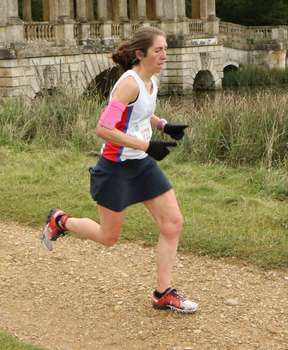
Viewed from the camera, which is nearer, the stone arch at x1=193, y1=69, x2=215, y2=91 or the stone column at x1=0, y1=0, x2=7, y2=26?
the stone column at x1=0, y1=0, x2=7, y2=26

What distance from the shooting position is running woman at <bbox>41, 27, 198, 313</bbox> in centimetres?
355

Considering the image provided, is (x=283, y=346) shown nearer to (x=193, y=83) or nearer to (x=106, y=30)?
(x=106, y=30)

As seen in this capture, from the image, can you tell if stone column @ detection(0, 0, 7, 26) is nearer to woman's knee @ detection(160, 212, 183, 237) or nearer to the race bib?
the race bib

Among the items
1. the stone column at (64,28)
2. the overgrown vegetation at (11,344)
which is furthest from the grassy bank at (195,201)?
the stone column at (64,28)

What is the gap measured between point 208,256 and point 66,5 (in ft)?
60.7

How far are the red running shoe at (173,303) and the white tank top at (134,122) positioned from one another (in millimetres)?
910

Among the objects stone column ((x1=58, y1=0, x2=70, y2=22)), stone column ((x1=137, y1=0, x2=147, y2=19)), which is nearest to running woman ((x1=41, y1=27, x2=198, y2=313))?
stone column ((x1=58, y1=0, x2=70, y2=22))

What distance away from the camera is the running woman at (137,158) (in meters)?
3.55

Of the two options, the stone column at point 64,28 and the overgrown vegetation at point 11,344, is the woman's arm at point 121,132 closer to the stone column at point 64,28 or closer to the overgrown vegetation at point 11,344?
the overgrown vegetation at point 11,344

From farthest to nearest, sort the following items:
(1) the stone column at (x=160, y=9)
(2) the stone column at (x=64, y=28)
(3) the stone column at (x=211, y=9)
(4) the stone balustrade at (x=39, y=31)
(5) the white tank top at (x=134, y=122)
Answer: (3) the stone column at (x=211, y=9)
(1) the stone column at (x=160, y=9)
(2) the stone column at (x=64, y=28)
(4) the stone balustrade at (x=39, y=31)
(5) the white tank top at (x=134, y=122)

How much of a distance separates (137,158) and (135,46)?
674mm

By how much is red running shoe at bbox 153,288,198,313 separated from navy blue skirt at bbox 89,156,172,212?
2.12 feet

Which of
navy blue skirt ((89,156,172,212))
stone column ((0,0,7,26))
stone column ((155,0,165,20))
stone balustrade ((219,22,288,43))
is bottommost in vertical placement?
navy blue skirt ((89,156,172,212))

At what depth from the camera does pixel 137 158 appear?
373cm
